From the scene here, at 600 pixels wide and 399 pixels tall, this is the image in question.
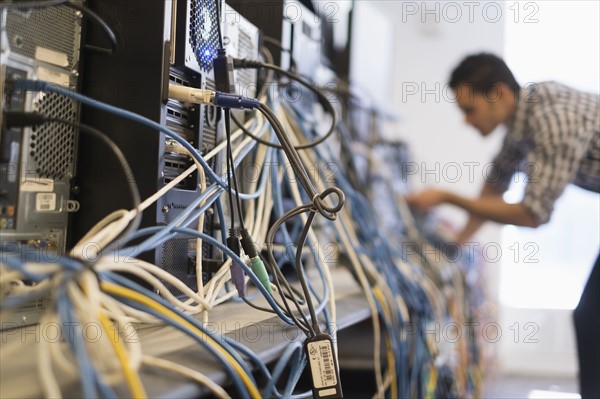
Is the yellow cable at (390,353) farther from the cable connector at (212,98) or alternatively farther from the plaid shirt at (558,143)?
the plaid shirt at (558,143)

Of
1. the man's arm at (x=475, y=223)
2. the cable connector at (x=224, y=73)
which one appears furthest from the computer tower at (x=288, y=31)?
the man's arm at (x=475, y=223)

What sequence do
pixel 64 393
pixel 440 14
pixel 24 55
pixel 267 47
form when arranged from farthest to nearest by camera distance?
1. pixel 440 14
2. pixel 267 47
3. pixel 24 55
4. pixel 64 393

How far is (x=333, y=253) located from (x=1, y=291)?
80 cm

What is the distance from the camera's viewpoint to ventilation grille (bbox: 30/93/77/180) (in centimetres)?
67

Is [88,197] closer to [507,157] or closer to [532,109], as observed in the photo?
[532,109]

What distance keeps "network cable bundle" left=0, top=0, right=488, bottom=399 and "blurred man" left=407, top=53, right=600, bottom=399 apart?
2.39ft

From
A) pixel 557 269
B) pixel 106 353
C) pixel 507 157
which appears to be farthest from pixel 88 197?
pixel 557 269

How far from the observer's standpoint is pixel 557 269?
3389 mm

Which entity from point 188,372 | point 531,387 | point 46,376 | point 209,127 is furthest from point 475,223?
point 46,376

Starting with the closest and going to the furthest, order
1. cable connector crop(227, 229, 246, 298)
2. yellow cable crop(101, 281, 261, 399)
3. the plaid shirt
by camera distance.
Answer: yellow cable crop(101, 281, 261, 399) < cable connector crop(227, 229, 246, 298) < the plaid shirt

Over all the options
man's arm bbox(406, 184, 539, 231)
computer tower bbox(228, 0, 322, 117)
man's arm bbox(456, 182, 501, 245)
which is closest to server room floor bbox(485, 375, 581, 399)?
man's arm bbox(456, 182, 501, 245)

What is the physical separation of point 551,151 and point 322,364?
1232 millimetres

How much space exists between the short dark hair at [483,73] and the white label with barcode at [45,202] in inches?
62.6

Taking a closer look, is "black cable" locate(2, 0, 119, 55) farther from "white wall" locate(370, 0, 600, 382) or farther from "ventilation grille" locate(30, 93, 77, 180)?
"white wall" locate(370, 0, 600, 382)
